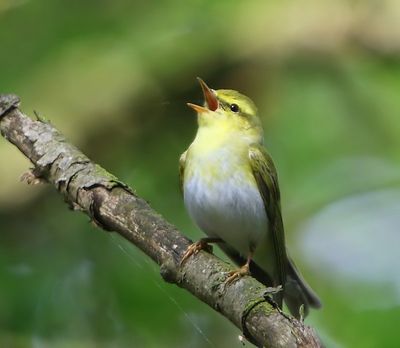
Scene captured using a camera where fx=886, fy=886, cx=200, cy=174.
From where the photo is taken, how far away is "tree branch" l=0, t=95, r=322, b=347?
8.36 ft

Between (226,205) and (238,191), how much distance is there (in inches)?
3.4

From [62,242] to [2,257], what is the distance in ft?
1.00

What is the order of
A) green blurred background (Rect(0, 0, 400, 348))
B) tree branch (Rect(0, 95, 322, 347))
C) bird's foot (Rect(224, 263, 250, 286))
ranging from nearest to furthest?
tree branch (Rect(0, 95, 322, 347)) → bird's foot (Rect(224, 263, 250, 286)) → green blurred background (Rect(0, 0, 400, 348))

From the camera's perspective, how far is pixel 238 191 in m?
3.98

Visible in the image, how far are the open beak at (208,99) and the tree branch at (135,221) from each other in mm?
1033

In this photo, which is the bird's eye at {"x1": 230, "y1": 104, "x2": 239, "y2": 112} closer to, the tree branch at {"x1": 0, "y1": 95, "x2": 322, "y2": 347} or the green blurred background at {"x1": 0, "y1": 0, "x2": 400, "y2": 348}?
the green blurred background at {"x1": 0, "y1": 0, "x2": 400, "y2": 348}

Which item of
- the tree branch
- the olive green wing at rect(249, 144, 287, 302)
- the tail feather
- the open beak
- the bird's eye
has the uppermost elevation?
the bird's eye

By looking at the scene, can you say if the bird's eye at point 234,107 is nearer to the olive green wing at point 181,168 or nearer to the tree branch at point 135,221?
the olive green wing at point 181,168

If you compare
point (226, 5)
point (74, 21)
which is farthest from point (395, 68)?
point (74, 21)

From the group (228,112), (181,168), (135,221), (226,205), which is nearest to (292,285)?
(226,205)

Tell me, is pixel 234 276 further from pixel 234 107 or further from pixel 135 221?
pixel 234 107

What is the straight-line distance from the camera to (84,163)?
3154 millimetres

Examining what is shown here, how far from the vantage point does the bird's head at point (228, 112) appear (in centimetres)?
424

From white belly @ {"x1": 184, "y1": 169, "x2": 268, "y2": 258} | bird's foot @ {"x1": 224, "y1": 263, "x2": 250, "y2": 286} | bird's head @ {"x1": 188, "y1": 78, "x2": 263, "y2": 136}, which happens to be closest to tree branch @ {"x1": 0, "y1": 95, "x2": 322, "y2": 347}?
bird's foot @ {"x1": 224, "y1": 263, "x2": 250, "y2": 286}
